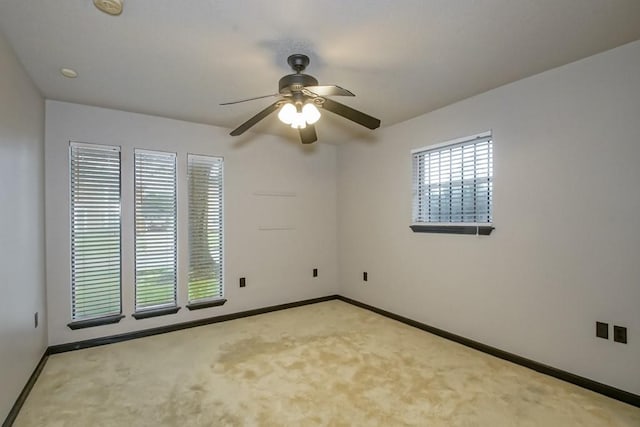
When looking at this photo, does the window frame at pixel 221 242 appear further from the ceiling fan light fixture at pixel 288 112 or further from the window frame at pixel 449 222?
the window frame at pixel 449 222

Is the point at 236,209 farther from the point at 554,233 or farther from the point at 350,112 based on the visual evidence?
the point at 554,233

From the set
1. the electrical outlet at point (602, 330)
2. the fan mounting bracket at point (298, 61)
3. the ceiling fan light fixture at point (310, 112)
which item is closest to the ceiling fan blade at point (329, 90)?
the ceiling fan light fixture at point (310, 112)

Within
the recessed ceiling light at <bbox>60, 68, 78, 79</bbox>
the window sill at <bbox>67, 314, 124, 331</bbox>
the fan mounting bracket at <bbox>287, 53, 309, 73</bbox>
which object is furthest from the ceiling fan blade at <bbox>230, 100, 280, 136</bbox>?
the window sill at <bbox>67, 314, 124, 331</bbox>

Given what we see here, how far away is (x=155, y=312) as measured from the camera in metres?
3.46

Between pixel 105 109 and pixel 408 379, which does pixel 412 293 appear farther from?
pixel 105 109

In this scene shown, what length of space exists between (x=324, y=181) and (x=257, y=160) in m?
1.11

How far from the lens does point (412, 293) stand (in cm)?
365

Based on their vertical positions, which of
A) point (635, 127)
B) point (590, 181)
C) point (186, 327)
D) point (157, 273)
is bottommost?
point (186, 327)

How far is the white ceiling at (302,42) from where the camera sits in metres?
1.75

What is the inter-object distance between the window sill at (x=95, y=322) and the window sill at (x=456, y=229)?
331cm

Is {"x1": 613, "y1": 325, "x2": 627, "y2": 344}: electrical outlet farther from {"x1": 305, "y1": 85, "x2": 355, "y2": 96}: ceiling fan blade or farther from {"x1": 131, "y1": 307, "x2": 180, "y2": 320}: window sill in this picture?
{"x1": 131, "y1": 307, "x2": 180, "y2": 320}: window sill

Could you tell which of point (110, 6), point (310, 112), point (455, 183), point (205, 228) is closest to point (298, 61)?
point (310, 112)

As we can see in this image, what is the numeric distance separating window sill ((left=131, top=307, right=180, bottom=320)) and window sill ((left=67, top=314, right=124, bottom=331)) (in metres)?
0.14

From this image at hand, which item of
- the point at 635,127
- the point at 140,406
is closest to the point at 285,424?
the point at 140,406
